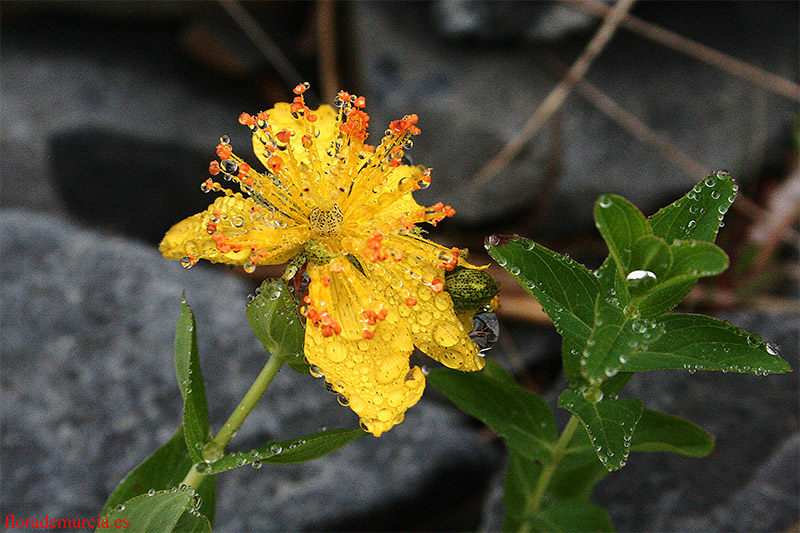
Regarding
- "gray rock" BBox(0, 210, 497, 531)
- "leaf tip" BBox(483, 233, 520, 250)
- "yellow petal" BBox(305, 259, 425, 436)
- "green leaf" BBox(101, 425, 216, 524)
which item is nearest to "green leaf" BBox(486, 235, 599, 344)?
"leaf tip" BBox(483, 233, 520, 250)

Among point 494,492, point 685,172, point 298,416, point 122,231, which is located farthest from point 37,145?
point 685,172

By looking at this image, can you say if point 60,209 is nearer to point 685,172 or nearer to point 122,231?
point 122,231

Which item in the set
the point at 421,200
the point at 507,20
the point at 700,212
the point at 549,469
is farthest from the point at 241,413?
the point at 507,20

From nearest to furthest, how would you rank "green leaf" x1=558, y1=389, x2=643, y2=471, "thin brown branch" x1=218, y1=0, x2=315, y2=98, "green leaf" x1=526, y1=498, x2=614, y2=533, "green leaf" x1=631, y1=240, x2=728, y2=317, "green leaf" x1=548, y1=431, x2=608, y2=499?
1. "green leaf" x1=631, y1=240, x2=728, y2=317
2. "green leaf" x1=558, y1=389, x2=643, y2=471
3. "green leaf" x1=526, y1=498, x2=614, y2=533
4. "green leaf" x1=548, y1=431, x2=608, y2=499
5. "thin brown branch" x1=218, y1=0, x2=315, y2=98

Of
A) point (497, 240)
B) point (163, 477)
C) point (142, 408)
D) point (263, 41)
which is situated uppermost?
point (497, 240)

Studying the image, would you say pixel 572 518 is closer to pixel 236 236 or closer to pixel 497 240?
pixel 497 240

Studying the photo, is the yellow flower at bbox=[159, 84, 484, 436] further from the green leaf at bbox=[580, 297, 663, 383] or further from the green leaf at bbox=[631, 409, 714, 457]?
the green leaf at bbox=[631, 409, 714, 457]

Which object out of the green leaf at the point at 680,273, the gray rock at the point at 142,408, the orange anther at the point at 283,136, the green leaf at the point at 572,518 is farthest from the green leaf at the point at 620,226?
the gray rock at the point at 142,408
